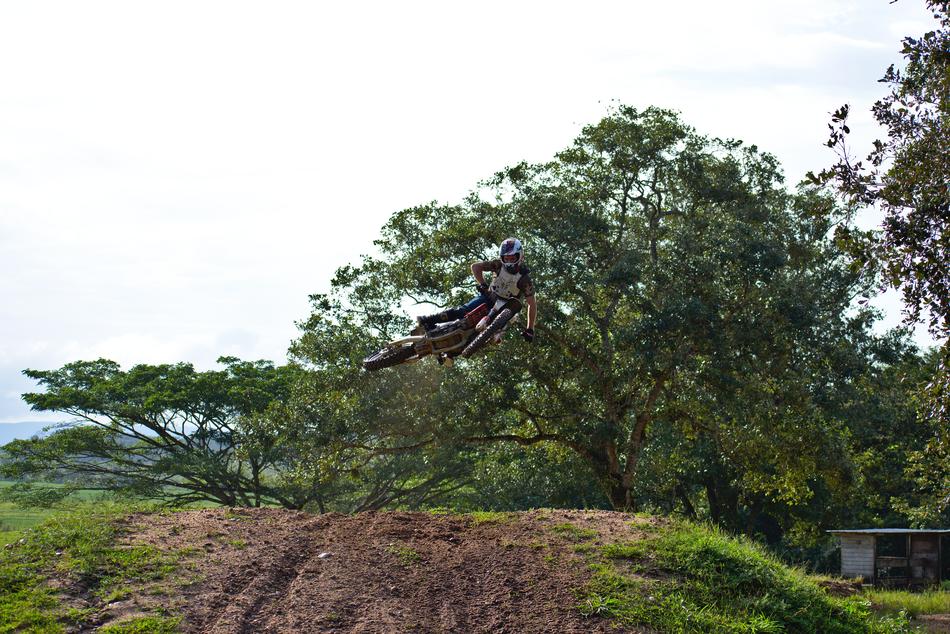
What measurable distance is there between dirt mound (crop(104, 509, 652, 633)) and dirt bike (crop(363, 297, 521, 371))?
2.37 meters

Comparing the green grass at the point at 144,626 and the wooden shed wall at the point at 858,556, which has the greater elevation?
the green grass at the point at 144,626

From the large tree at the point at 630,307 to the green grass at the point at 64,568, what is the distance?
369 inches

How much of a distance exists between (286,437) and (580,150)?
9909 mm

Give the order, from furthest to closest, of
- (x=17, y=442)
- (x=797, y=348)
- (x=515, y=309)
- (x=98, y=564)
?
(x=17, y=442) < (x=797, y=348) < (x=515, y=309) < (x=98, y=564)

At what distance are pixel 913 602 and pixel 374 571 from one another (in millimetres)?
11965

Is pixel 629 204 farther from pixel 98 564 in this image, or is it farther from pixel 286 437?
pixel 98 564

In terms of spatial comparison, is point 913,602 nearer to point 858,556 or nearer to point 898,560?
point 858,556

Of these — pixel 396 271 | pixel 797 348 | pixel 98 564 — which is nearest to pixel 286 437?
pixel 396 271

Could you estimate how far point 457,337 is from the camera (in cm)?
1192

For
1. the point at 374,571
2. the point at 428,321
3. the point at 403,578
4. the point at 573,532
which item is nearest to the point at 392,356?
the point at 428,321

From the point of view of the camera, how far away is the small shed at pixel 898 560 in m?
19.9

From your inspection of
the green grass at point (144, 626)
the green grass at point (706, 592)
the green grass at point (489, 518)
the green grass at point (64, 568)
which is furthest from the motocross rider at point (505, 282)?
the green grass at point (144, 626)

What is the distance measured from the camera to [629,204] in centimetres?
2295

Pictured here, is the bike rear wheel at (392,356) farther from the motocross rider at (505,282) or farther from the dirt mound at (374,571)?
the dirt mound at (374,571)
